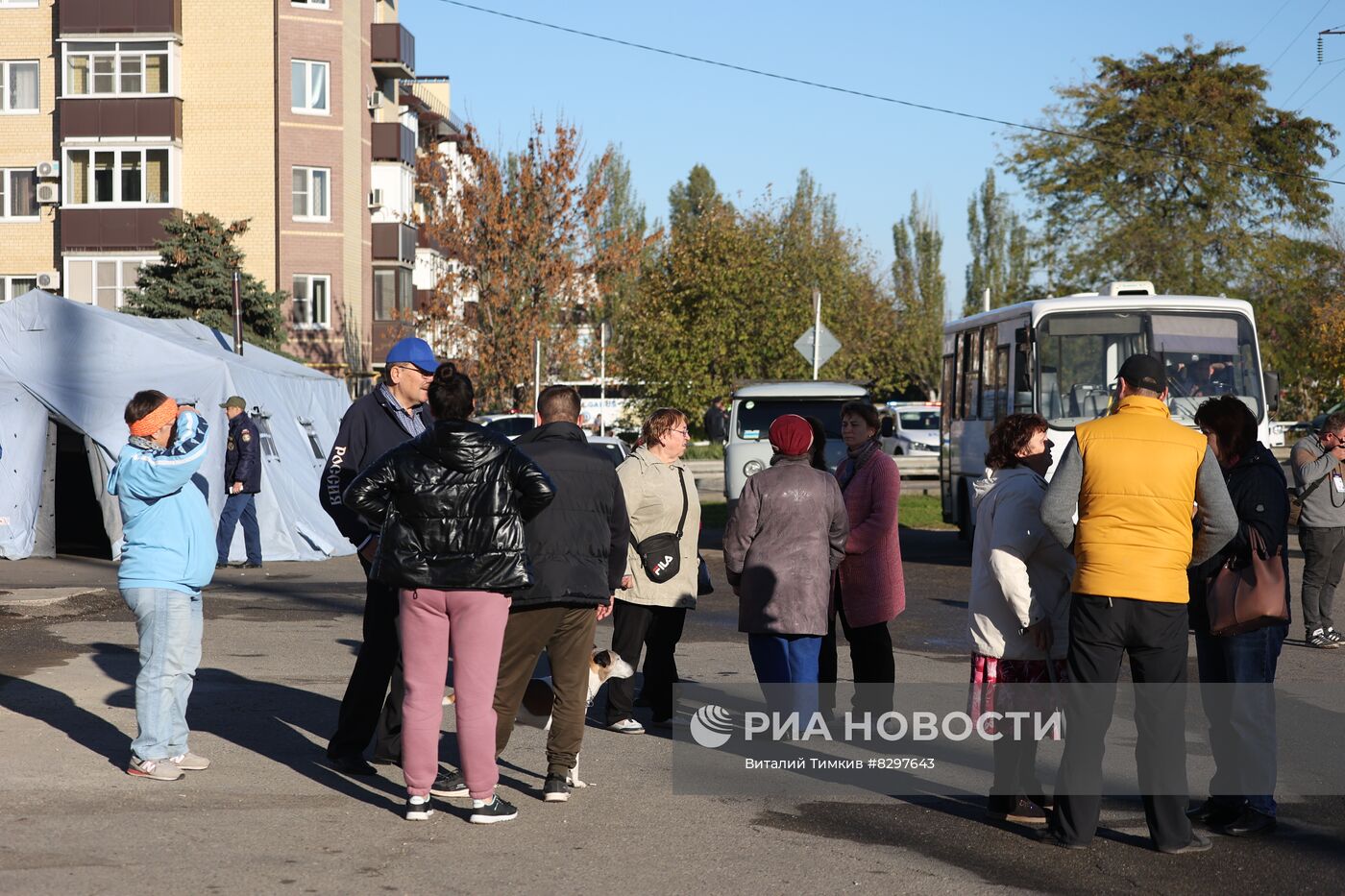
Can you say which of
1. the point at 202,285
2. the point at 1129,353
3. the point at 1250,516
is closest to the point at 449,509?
the point at 1250,516

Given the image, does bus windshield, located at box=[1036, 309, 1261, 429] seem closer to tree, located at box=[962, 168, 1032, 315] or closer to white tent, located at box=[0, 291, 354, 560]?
white tent, located at box=[0, 291, 354, 560]

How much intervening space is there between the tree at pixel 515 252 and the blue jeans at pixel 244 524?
2689cm

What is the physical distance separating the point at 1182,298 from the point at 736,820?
12.7 metres

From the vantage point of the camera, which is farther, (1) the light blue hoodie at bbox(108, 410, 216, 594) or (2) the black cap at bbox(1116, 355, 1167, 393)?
(1) the light blue hoodie at bbox(108, 410, 216, 594)

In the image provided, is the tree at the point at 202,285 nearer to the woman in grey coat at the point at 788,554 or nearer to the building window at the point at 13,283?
the building window at the point at 13,283

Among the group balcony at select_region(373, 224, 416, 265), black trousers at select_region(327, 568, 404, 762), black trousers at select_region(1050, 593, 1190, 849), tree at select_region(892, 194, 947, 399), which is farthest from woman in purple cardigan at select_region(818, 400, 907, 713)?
tree at select_region(892, 194, 947, 399)

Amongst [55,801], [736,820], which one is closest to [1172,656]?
[736,820]

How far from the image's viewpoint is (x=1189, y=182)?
40.6 m

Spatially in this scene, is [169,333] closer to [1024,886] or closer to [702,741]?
[702,741]

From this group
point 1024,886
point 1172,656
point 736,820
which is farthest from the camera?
point 736,820

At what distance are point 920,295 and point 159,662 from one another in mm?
78913

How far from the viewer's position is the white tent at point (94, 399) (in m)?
19.1

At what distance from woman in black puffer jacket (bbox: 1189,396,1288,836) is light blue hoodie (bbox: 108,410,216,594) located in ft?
14.6

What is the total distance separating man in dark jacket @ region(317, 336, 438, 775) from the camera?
745 centimetres
